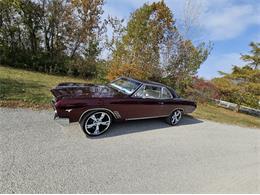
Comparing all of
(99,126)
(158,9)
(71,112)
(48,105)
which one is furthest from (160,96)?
(158,9)

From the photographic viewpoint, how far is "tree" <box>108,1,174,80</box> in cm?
1212

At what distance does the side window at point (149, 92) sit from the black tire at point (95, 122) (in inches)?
43.8

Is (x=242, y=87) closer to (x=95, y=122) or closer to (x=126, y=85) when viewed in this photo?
(x=126, y=85)

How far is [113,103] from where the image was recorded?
475 centimetres

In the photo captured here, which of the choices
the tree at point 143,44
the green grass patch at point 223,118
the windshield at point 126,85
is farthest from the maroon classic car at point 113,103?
the tree at point 143,44

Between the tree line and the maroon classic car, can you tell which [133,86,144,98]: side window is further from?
the tree line

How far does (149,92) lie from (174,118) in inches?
56.2

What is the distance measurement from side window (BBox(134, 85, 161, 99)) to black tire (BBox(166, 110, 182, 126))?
93cm

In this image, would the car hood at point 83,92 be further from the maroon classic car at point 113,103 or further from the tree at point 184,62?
the tree at point 184,62

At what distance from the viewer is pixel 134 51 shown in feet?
39.9

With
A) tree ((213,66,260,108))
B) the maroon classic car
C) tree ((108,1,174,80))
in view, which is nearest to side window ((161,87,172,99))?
the maroon classic car

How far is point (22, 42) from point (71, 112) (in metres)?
14.6

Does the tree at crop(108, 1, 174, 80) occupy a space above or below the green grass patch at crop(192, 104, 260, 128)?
above

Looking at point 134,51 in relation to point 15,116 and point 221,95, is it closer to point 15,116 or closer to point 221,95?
point 15,116
